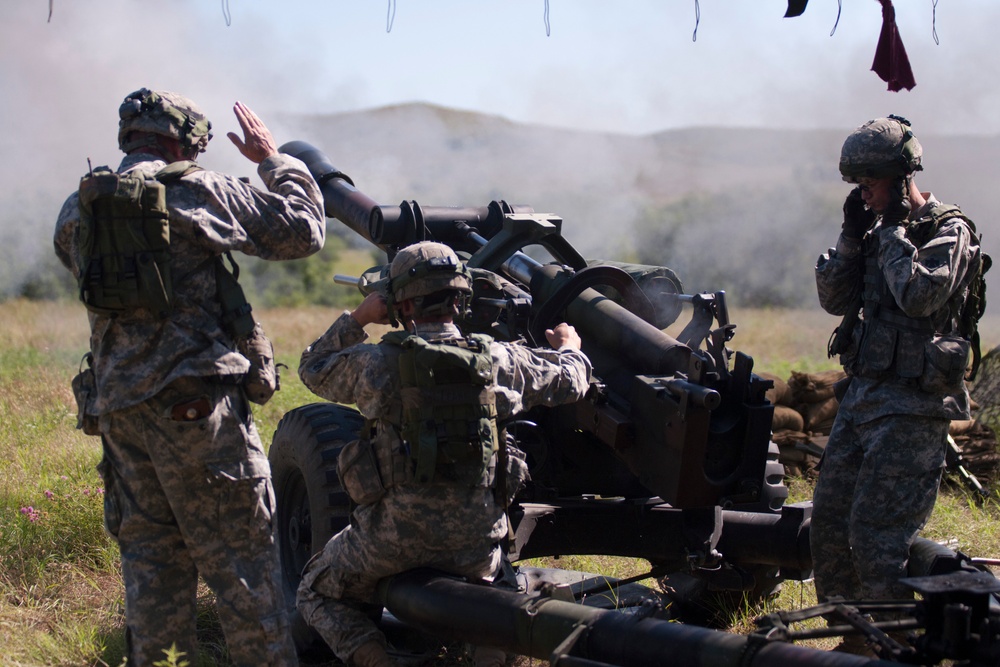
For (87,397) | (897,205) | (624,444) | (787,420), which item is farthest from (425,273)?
(787,420)

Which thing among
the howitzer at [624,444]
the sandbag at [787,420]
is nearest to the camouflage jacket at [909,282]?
the howitzer at [624,444]

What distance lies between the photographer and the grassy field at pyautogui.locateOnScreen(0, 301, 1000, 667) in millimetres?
4547

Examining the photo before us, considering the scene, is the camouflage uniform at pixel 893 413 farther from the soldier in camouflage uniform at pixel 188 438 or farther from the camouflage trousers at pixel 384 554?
the soldier in camouflage uniform at pixel 188 438

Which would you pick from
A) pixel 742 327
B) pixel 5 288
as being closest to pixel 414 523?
pixel 5 288

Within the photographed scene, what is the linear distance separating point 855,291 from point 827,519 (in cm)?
93

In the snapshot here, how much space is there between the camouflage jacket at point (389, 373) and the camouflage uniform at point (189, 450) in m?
0.28

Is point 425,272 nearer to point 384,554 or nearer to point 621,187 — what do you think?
point 384,554

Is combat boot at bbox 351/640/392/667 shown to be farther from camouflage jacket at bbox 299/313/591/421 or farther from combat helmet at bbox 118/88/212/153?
combat helmet at bbox 118/88/212/153

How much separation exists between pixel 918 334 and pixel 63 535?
4097 mm

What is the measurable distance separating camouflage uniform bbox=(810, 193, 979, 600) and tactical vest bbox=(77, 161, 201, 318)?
2.62m

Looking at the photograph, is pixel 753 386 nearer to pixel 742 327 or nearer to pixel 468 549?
pixel 468 549

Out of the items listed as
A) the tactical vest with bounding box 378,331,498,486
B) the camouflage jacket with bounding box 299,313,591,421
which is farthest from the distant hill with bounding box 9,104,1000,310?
the tactical vest with bounding box 378,331,498,486

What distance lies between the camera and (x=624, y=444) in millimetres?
4320

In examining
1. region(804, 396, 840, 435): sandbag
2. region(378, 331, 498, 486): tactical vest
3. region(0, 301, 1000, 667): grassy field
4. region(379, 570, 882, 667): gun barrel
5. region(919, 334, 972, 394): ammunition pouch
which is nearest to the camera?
region(379, 570, 882, 667): gun barrel
